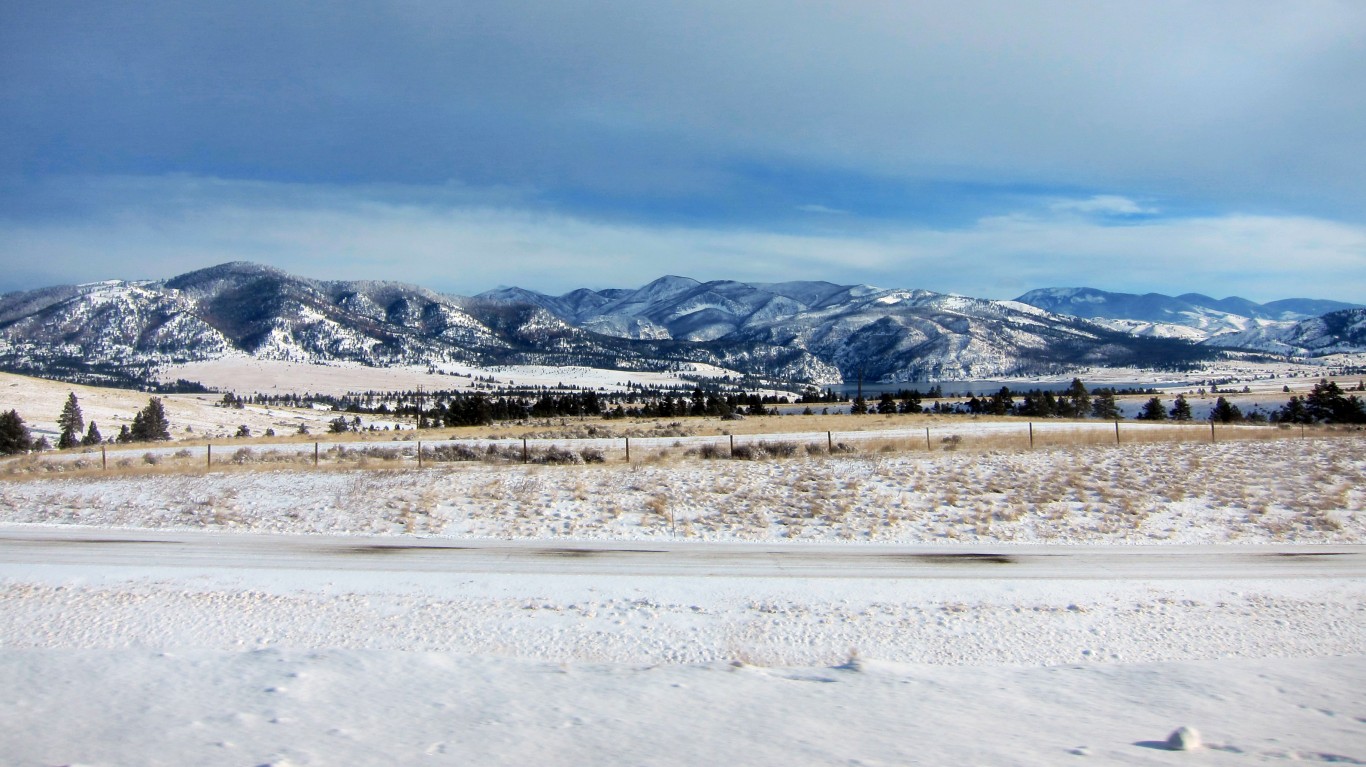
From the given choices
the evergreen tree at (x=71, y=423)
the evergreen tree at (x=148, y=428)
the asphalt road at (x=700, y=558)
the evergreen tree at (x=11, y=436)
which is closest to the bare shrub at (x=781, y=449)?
the asphalt road at (x=700, y=558)

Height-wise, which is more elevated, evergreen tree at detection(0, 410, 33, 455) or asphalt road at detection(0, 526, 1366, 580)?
asphalt road at detection(0, 526, 1366, 580)

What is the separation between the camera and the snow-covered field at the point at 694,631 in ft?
21.2

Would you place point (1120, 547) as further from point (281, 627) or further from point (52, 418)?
point (52, 418)

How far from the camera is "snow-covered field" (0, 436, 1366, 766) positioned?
6.45 m

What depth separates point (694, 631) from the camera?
974 cm

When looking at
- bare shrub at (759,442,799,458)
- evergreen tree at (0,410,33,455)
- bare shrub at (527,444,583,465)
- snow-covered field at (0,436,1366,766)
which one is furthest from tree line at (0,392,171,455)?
snow-covered field at (0,436,1366,766)

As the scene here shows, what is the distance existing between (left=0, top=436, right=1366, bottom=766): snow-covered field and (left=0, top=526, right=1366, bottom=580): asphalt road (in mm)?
108

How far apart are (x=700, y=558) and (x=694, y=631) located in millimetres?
4529

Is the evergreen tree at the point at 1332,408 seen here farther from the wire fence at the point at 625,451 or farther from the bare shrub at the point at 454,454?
→ the bare shrub at the point at 454,454

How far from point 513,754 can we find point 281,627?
564 centimetres

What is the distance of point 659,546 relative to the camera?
15516mm

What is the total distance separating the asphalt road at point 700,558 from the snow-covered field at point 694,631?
0.11 metres

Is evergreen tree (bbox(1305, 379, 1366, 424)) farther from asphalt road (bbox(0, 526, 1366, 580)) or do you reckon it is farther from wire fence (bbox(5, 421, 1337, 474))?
asphalt road (bbox(0, 526, 1366, 580))

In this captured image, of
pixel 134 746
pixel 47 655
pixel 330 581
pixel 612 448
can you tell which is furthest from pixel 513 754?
pixel 612 448
